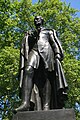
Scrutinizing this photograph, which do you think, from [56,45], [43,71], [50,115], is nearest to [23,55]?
[43,71]

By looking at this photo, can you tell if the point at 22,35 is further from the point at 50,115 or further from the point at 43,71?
the point at 50,115

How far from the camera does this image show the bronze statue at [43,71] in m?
7.71

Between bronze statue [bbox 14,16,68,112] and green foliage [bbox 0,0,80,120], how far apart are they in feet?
43.5

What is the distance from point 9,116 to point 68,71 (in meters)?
4.68

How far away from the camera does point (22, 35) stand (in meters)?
24.9

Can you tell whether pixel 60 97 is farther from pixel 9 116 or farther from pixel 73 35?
pixel 73 35

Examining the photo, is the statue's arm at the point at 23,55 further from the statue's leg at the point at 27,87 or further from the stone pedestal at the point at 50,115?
the stone pedestal at the point at 50,115

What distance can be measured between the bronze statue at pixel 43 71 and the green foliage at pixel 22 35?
13267 mm

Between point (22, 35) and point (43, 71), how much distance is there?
1698 centimetres

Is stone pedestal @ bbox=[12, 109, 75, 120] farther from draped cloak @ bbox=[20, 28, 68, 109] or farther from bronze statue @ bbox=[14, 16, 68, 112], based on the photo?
draped cloak @ bbox=[20, 28, 68, 109]

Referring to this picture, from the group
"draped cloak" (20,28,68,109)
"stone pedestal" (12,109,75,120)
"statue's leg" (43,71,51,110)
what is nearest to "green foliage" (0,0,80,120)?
"draped cloak" (20,28,68,109)

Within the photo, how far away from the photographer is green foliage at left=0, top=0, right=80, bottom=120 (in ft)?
72.8

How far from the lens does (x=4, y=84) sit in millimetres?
22812

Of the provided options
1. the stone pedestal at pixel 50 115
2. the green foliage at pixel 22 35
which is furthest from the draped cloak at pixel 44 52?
the green foliage at pixel 22 35
